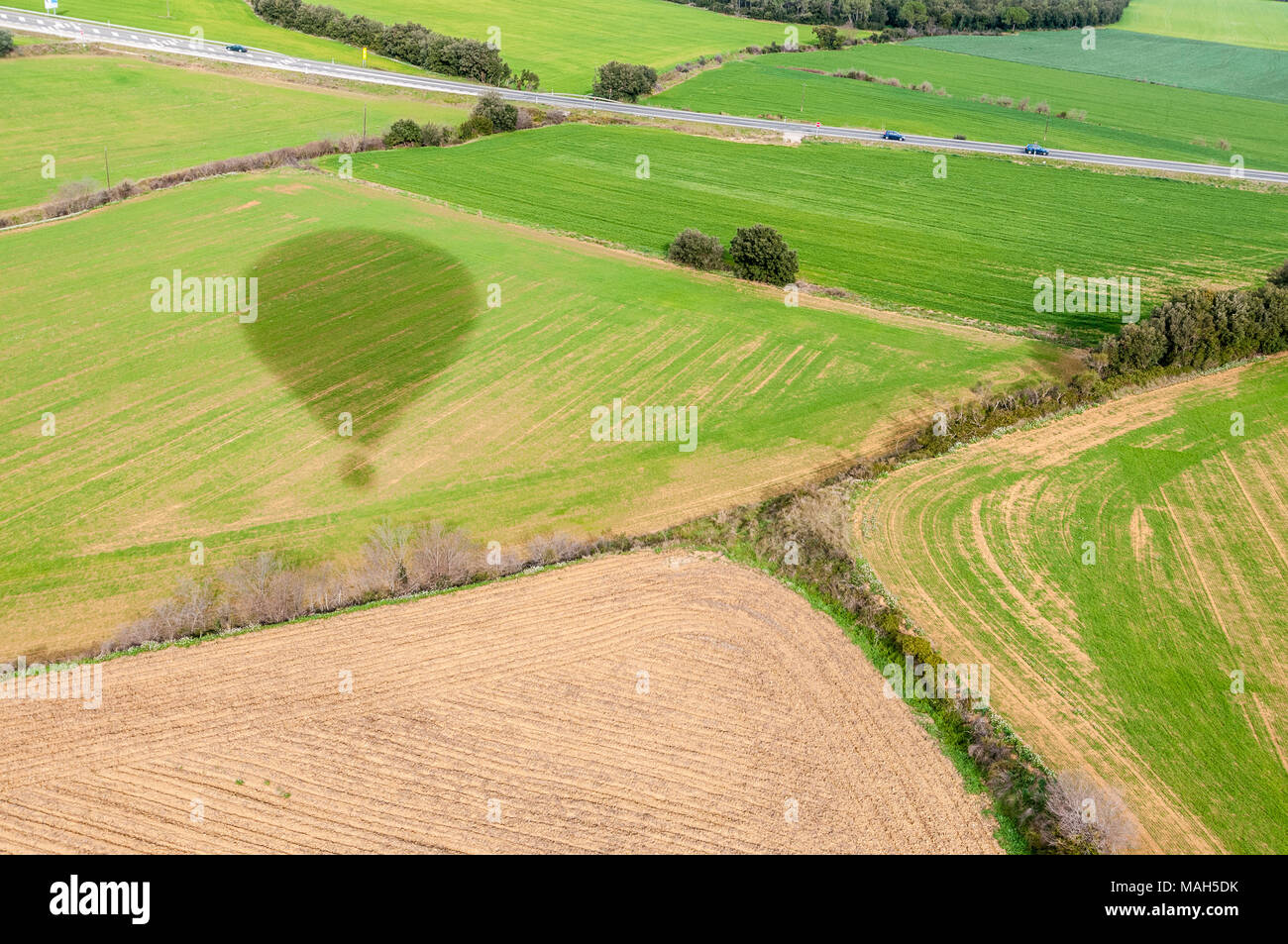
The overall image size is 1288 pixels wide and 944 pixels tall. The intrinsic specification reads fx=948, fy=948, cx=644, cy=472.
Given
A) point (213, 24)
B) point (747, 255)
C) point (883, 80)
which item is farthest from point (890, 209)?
point (213, 24)

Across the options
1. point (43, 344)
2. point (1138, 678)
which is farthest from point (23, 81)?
point (1138, 678)

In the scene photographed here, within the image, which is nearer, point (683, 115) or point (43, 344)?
point (43, 344)

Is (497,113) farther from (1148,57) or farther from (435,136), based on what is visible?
(1148,57)

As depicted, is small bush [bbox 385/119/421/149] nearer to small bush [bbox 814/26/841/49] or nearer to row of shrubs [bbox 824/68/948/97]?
row of shrubs [bbox 824/68/948/97]

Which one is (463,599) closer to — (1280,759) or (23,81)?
(1280,759)

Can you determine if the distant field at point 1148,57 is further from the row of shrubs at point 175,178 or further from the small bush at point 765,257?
the row of shrubs at point 175,178
